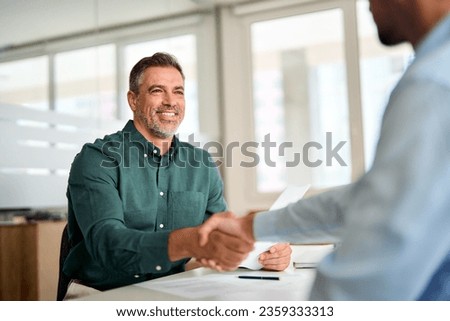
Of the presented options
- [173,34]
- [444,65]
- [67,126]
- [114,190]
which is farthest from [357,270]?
[173,34]

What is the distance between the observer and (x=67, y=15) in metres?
1.46

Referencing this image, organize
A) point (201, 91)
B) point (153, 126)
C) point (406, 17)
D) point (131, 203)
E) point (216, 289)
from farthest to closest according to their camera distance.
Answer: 1. point (201, 91)
2. point (153, 126)
3. point (131, 203)
4. point (216, 289)
5. point (406, 17)

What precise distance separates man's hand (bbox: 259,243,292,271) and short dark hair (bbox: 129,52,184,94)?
52 centimetres

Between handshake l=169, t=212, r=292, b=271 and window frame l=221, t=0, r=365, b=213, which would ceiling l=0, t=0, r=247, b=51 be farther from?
handshake l=169, t=212, r=292, b=271

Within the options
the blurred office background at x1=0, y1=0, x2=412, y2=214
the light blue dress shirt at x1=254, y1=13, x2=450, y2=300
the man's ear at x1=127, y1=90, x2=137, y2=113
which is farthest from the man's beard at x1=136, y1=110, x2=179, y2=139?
the light blue dress shirt at x1=254, y1=13, x2=450, y2=300

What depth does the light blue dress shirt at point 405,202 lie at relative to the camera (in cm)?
40

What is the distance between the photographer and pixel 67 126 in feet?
4.91

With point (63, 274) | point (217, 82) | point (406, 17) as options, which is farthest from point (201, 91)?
point (406, 17)

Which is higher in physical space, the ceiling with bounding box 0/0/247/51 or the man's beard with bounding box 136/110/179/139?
the ceiling with bounding box 0/0/247/51

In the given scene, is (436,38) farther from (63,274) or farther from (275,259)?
(63,274)

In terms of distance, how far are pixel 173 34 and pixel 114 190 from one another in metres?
0.78

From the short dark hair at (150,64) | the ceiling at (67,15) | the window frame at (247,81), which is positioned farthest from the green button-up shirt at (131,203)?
the window frame at (247,81)

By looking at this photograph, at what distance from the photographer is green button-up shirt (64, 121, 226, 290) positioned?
0.91 m

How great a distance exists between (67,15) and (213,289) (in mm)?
1016
